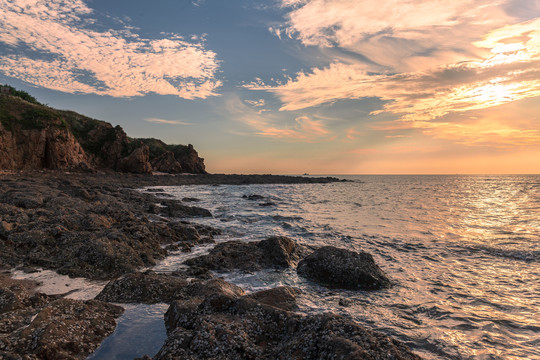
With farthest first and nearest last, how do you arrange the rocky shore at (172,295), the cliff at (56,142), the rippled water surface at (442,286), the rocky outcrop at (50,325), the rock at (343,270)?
the cliff at (56,142) < the rock at (343,270) < the rippled water surface at (442,286) < the rocky outcrop at (50,325) < the rocky shore at (172,295)

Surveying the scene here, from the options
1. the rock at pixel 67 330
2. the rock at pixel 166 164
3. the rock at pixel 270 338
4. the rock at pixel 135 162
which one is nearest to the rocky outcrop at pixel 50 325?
the rock at pixel 67 330

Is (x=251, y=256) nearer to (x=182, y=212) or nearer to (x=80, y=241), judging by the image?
(x=80, y=241)

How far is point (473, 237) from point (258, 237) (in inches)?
474

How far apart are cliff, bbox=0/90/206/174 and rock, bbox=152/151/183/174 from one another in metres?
19.9

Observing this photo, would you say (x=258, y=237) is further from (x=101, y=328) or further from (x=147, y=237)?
(x=101, y=328)

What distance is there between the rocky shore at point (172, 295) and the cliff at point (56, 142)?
3739cm

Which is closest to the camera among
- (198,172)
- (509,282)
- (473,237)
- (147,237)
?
(509,282)

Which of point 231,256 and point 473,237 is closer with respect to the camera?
point 231,256

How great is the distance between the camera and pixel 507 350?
4.98m

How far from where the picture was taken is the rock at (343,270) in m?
7.72

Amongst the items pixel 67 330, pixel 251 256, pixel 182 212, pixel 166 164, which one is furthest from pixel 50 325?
pixel 166 164

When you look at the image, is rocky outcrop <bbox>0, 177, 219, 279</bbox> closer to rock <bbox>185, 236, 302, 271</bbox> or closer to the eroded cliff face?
rock <bbox>185, 236, 302, 271</bbox>

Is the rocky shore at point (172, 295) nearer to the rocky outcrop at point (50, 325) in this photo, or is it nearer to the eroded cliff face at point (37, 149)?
the rocky outcrop at point (50, 325)

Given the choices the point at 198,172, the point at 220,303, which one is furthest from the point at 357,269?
the point at 198,172
